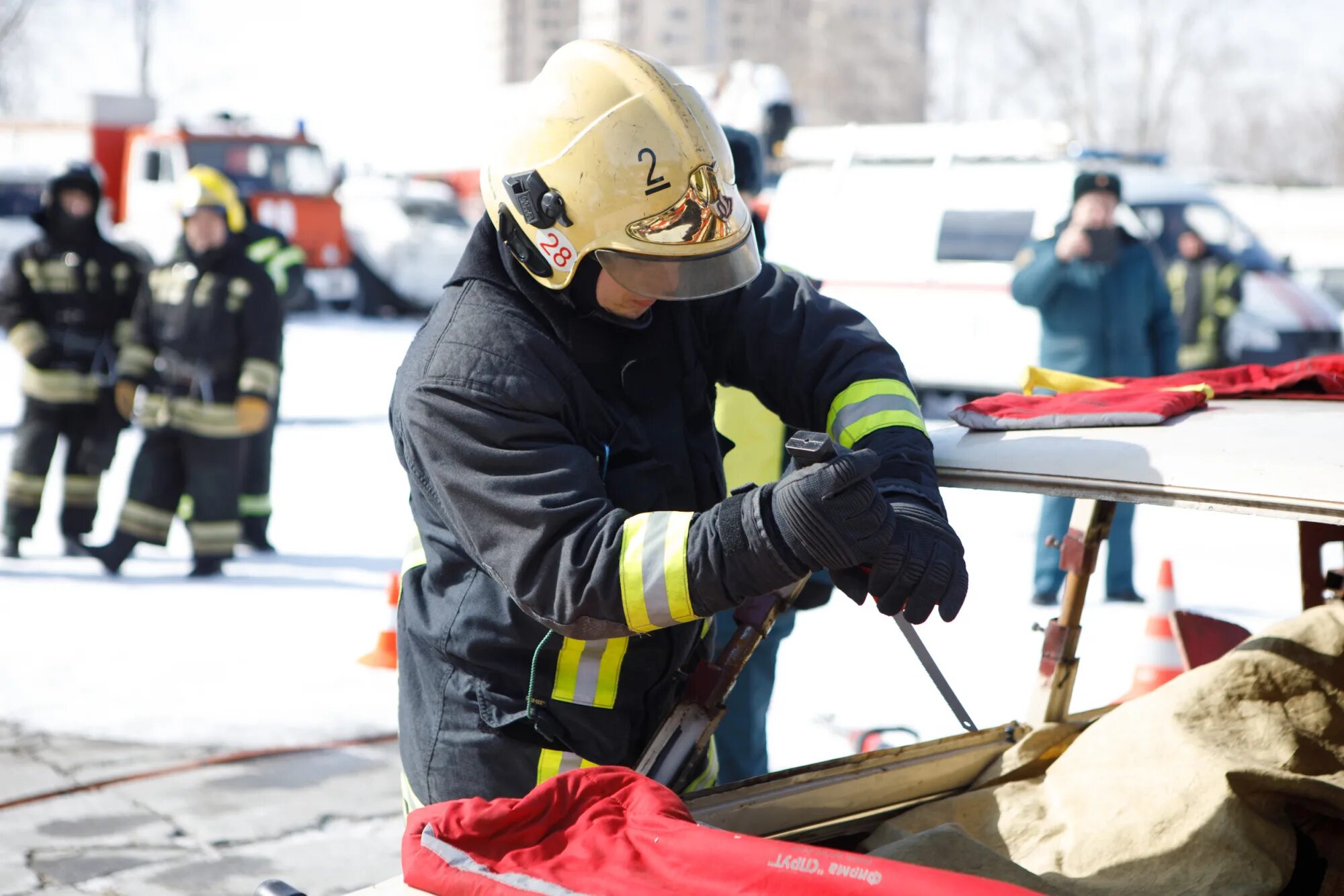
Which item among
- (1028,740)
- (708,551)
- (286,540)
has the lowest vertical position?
(286,540)

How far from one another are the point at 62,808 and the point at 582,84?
312 centimetres

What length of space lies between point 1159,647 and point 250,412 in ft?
14.6

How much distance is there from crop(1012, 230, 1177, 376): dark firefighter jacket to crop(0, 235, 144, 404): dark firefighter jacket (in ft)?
15.0

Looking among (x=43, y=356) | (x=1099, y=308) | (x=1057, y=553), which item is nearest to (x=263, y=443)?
(x=43, y=356)

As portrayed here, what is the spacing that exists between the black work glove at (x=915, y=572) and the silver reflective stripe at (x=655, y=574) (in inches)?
8.8

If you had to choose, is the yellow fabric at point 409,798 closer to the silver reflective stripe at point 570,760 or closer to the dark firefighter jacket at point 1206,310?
the silver reflective stripe at point 570,760

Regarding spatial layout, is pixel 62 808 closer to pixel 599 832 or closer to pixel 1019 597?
pixel 599 832

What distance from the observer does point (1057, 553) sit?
21.4 ft

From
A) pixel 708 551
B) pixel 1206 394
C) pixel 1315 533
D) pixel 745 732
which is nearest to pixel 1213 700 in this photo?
pixel 1206 394

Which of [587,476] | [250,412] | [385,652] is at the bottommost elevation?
[385,652]

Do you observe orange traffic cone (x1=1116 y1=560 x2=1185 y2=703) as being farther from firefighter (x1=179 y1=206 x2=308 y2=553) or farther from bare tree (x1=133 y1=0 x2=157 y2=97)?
bare tree (x1=133 y1=0 x2=157 y2=97)

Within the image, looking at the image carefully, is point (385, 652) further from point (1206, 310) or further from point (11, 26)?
point (11, 26)

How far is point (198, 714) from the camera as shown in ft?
16.9

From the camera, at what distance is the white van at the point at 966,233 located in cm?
1184
